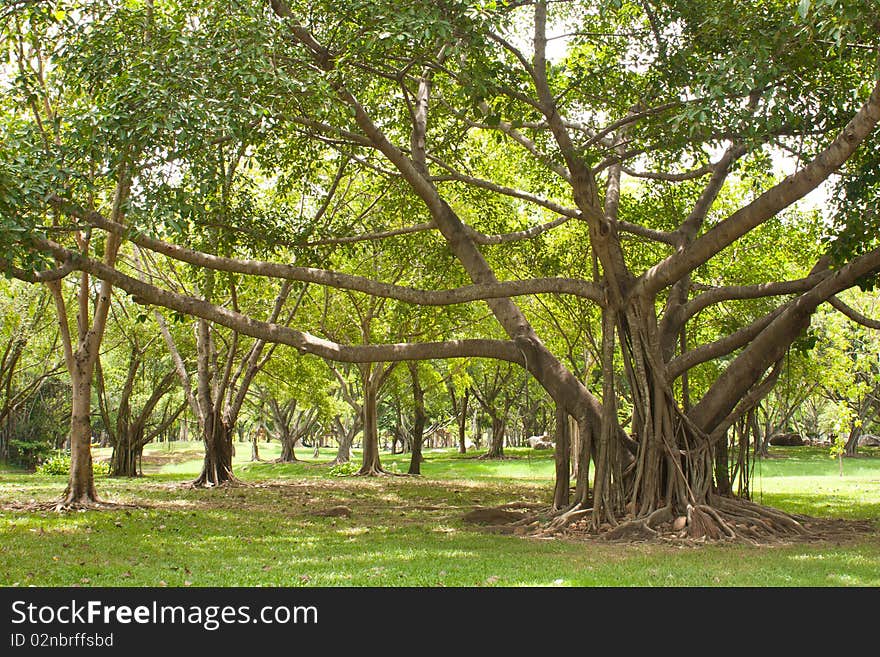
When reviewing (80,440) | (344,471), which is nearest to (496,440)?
(344,471)

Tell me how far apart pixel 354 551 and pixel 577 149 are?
5529mm

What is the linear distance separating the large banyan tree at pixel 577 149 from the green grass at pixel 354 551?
5.43 ft

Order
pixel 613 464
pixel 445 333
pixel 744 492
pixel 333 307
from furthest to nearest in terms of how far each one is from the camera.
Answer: pixel 333 307 → pixel 445 333 → pixel 744 492 → pixel 613 464

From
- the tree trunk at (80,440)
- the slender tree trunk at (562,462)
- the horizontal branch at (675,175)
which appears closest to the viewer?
the slender tree trunk at (562,462)

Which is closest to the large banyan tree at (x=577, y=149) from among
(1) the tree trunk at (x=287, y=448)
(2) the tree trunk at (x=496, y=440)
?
(2) the tree trunk at (x=496, y=440)

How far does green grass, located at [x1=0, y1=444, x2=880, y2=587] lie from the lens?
22.5 ft

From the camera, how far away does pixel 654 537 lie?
373 inches

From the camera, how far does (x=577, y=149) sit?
9562mm

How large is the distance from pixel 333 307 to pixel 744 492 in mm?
13825

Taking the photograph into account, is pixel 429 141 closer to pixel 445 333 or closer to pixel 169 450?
pixel 445 333

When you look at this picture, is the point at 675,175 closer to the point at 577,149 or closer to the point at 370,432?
the point at 577,149

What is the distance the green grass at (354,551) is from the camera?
686cm

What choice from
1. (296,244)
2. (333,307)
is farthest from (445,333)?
(296,244)

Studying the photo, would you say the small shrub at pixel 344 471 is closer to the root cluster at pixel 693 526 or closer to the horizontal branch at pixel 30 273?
the root cluster at pixel 693 526
